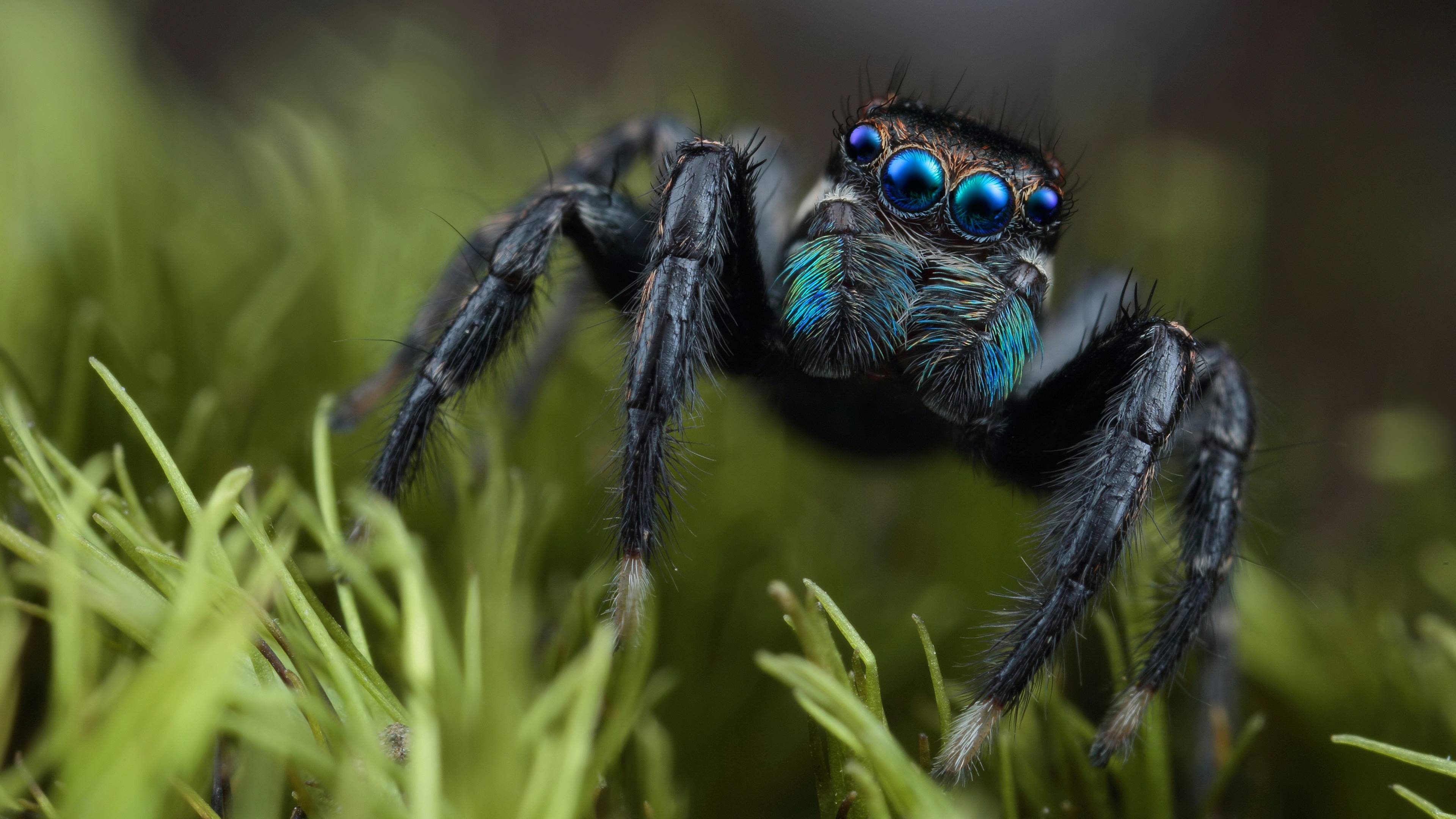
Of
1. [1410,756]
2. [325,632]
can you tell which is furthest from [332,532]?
[1410,756]

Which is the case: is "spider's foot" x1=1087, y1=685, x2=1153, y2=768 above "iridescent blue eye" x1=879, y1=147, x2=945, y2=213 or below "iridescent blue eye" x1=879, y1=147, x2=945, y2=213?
below

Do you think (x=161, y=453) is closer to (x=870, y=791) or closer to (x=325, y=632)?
(x=325, y=632)

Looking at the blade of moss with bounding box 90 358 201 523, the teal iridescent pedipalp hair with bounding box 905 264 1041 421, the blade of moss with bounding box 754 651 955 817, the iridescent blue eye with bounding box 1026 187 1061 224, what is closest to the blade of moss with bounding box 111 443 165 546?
the blade of moss with bounding box 90 358 201 523

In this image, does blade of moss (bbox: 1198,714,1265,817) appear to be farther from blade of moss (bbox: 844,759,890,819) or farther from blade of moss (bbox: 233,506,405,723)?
blade of moss (bbox: 233,506,405,723)

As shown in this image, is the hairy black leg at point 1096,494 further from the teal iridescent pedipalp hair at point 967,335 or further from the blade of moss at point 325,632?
the blade of moss at point 325,632

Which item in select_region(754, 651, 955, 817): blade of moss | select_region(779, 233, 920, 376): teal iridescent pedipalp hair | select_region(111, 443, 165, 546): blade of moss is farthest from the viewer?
select_region(779, 233, 920, 376): teal iridescent pedipalp hair

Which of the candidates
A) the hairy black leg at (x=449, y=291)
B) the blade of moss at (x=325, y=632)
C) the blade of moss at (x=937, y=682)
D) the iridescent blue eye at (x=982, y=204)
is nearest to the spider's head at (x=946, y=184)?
the iridescent blue eye at (x=982, y=204)

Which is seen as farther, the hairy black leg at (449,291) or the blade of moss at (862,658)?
the hairy black leg at (449,291)
